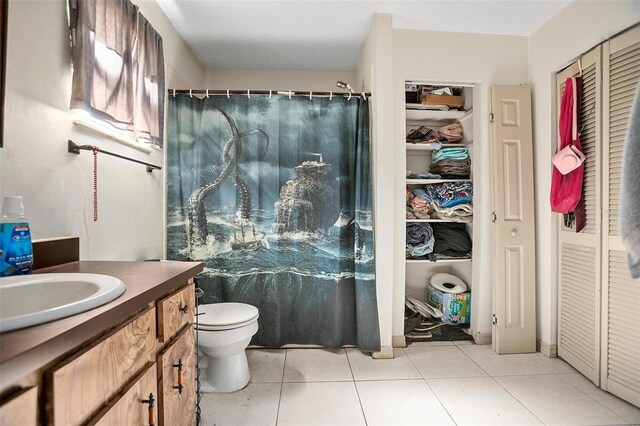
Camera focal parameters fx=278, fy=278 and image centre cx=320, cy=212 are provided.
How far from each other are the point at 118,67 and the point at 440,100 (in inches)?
88.8

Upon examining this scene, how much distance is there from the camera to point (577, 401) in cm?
154

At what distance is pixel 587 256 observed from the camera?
173 centimetres

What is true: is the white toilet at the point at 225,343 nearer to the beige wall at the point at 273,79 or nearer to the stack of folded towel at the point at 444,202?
the stack of folded towel at the point at 444,202

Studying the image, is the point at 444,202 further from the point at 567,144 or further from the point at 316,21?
the point at 316,21

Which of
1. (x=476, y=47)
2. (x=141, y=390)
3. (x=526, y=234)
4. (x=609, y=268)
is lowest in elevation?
(x=141, y=390)

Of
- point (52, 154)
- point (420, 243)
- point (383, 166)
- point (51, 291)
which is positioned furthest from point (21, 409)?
point (420, 243)

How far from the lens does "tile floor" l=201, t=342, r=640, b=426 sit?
1.41m

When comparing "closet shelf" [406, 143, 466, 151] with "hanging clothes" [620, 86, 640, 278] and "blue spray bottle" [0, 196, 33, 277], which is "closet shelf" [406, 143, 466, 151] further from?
"blue spray bottle" [0, 196, 33, 277]

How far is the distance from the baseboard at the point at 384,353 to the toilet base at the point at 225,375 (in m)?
0.90

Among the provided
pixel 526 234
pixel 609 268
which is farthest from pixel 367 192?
pixel 609 268

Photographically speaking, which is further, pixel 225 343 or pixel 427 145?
pixel 427 145

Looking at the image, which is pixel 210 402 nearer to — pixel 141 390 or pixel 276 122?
pixel 141 390

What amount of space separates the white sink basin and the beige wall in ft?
7.97

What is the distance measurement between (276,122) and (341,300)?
4.64ft
